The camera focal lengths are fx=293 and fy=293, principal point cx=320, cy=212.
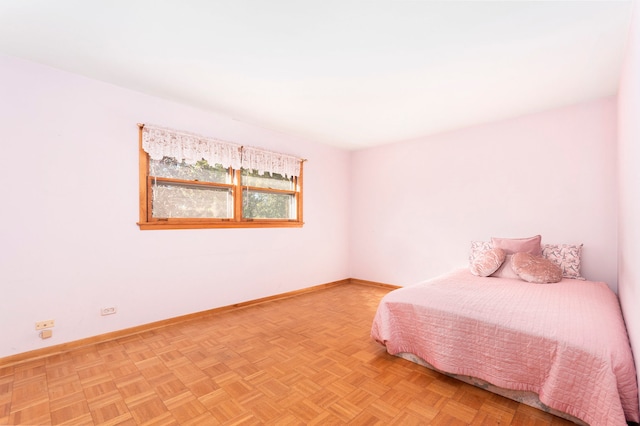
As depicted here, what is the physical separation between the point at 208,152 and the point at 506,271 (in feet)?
11.8

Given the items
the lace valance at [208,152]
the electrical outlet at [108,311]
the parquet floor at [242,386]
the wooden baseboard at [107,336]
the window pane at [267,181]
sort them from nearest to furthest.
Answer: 1. the parquet floor at [242,386]
2. the wooden baseboard at [107,336]
3. the electrical outlet at [108,311]
4. the lace valance at [208,152]
5. the window pane at [267,181]

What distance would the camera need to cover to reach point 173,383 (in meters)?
2.07

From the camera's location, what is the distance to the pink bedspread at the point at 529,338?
4.89 ft

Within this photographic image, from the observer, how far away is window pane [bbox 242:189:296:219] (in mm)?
3998

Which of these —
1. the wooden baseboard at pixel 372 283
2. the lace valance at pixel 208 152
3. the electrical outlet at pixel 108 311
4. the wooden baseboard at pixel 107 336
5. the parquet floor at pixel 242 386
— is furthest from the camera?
the wooden baseboard at pixel 372 283

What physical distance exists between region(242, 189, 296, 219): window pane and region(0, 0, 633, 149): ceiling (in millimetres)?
1230

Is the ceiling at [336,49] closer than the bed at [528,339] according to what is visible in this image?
No

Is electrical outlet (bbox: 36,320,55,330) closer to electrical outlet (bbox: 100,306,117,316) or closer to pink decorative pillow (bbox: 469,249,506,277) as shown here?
electrical outlet (bbox: 100,306,117,316)

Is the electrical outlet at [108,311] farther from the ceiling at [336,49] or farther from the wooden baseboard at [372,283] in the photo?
the wooden baseboard at [372,283]

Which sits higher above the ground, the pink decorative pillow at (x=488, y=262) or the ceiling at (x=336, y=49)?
the ceiling at (x=336, y=49)

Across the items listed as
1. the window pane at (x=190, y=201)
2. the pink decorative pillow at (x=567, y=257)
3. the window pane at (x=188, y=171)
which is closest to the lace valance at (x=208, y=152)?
the window pane at (x=188, y=171)

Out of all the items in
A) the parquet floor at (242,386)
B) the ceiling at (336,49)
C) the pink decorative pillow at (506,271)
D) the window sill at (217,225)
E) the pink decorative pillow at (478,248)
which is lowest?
the parquet floor at (242,386)

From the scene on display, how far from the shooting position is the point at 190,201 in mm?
3449

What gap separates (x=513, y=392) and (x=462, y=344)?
375mm
